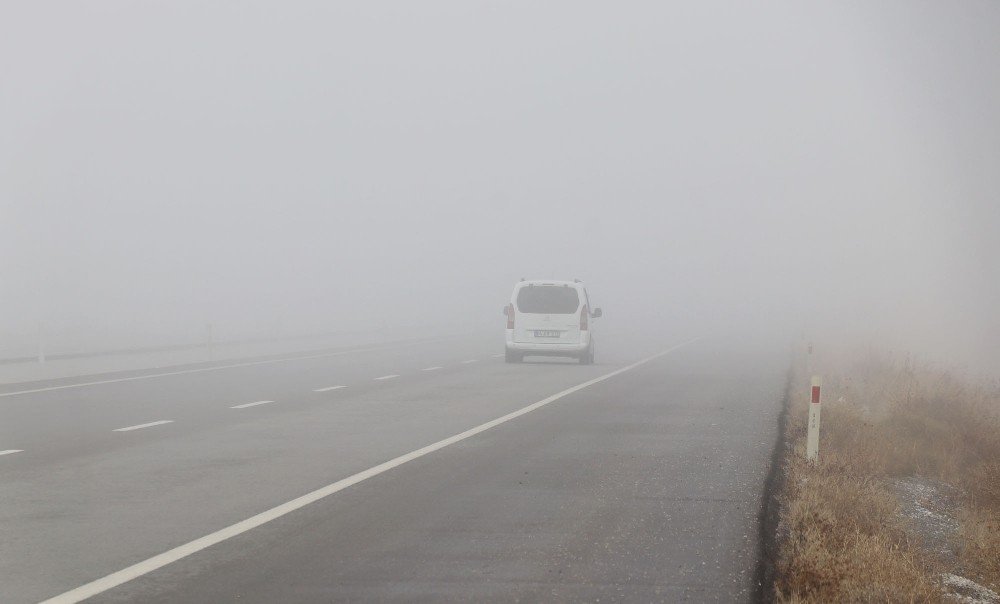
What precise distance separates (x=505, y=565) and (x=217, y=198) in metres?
146

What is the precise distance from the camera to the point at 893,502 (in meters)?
10.1

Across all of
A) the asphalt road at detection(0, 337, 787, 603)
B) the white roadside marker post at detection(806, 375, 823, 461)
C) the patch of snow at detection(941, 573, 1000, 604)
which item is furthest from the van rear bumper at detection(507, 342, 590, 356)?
the patch of snow at detection(941, 573, 1000, 604)

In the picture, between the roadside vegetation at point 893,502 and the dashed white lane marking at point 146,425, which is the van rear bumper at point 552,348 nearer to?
the roadside vegetation at point 893,502

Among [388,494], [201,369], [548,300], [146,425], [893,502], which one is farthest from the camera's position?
[548,300]

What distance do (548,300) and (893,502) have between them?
17754mm

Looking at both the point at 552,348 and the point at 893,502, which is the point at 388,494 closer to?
the point at 893,502

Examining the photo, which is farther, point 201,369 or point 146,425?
point 201,369

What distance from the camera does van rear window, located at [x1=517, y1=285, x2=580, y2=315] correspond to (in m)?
27.5

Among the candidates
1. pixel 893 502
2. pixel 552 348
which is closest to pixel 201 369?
pixel 552 348

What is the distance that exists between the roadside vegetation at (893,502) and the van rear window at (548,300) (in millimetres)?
9017

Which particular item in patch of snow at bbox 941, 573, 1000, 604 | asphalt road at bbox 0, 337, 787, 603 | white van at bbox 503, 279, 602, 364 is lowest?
patch of snow at bbox 941, 573, 1000, 604

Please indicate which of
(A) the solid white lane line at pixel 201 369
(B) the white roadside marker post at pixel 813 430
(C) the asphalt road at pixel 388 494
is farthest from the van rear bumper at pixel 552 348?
(B) the white roadside marker post at pixel 813 430

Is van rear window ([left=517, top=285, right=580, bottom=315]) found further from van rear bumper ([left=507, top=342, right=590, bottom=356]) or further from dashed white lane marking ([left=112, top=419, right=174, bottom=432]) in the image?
dashed white lane marking ([left=112, top=419, right=174, bottom=432])

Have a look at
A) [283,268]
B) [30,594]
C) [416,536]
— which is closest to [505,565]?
[416,536]
